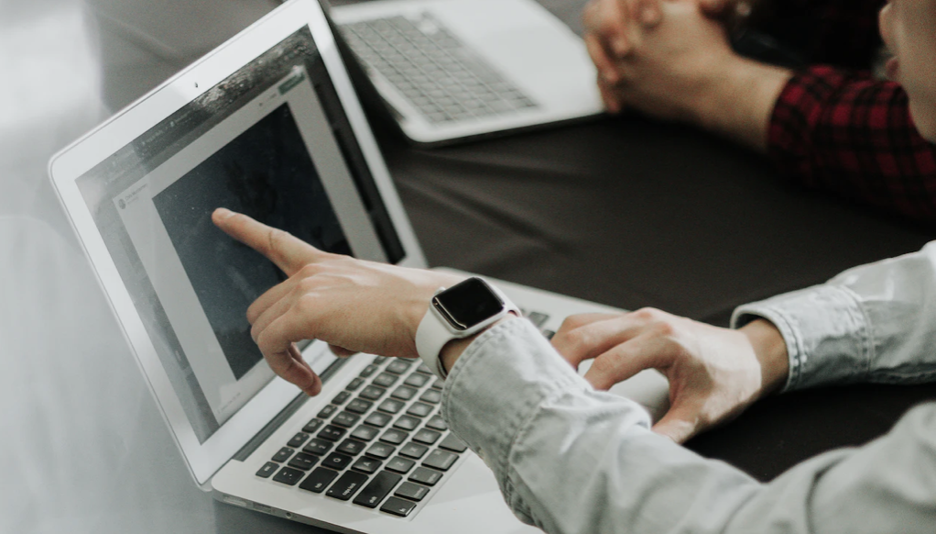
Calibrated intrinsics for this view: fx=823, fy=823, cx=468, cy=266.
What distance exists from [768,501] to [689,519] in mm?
41

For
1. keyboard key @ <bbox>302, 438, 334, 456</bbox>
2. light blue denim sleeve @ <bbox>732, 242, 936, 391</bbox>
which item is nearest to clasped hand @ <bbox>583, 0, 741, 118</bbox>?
light blue denim sleeve @ <bbox>732, 242, 936, 391</bbox>

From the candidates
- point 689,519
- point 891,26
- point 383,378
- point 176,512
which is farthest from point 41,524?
point 891,26

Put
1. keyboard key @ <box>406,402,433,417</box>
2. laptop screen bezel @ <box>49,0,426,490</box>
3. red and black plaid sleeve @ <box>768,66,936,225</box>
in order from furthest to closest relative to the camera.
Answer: red and black plaid sleeve @ <box>768,66,936,225</box>
keyboard key @ <box>406,402,433,417</box>
laptop screen bezel @ <box>49,0,426,490</box>

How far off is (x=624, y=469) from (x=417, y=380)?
0.75 feet

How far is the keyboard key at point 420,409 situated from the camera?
0.62 meters

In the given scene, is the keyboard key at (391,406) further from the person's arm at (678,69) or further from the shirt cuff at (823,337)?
the person's arm at (678,69)

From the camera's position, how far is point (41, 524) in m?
Result: 0.54

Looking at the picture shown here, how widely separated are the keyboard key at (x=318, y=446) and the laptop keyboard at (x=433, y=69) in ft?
1.62

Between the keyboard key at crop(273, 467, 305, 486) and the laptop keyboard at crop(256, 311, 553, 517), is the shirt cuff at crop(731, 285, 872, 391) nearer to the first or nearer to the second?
Answer: the laptop keyboard at crop(256, 311, 553, 517)

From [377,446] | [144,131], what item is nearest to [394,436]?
[377,446]

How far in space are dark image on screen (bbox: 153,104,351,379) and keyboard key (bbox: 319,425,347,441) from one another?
0.07 meters

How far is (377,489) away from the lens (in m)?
0.56

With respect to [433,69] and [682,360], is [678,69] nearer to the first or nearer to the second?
[433,69]

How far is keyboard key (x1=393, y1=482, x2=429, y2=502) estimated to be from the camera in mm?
549
